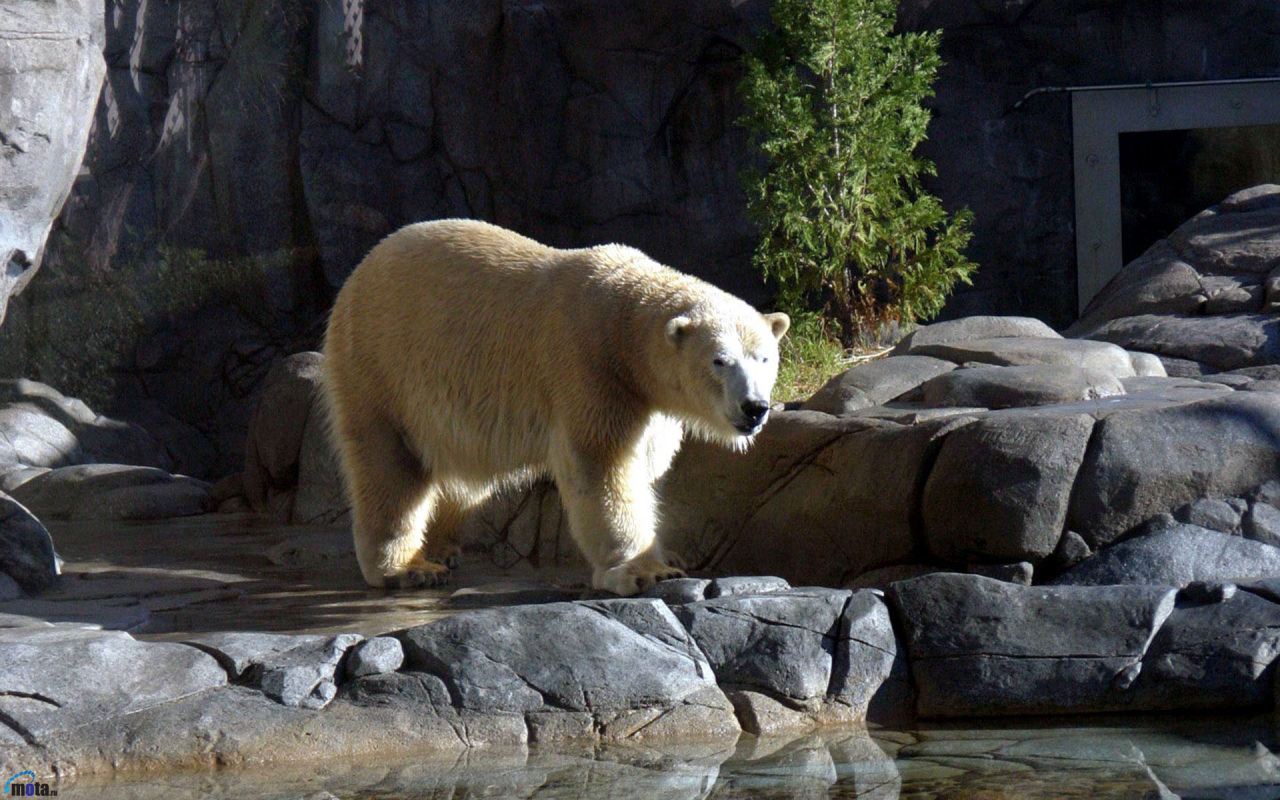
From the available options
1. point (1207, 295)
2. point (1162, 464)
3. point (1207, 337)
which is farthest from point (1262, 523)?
point (1207, 295)

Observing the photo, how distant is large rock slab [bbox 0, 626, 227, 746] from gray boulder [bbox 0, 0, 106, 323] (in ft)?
8.63

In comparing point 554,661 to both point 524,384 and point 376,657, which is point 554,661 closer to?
point 376,657

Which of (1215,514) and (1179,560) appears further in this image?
(1215,514)

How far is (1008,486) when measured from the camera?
4996 millimetres

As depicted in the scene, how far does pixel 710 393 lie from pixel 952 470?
968mm

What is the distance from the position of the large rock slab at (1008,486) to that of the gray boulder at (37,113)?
403cm

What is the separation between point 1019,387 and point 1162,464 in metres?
1.07

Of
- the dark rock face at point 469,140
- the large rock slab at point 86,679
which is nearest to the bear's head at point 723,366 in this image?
the large rock slab at point 86,679

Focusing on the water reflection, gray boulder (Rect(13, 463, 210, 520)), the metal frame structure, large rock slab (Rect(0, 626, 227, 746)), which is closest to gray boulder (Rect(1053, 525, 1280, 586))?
the water reflection

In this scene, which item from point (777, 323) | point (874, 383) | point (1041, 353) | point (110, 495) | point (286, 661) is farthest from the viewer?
point (110, 495)

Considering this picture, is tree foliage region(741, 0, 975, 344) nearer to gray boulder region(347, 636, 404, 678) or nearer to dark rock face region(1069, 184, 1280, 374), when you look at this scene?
dark rock face region(1069, 184, 1280, 374)

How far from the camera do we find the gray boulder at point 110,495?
9398 millimetres

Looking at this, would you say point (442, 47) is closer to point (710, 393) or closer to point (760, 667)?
point (710, 393)

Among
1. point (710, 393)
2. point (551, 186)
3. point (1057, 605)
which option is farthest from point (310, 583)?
point (551, 186)
